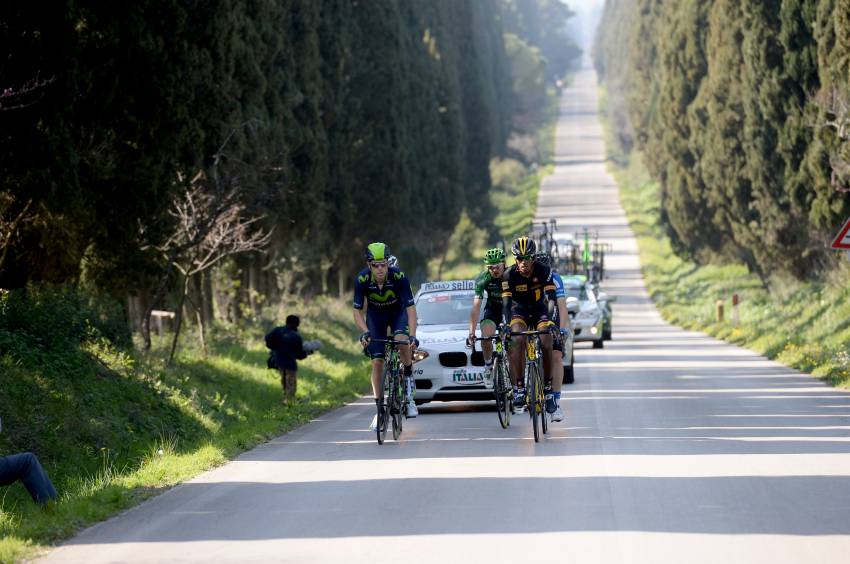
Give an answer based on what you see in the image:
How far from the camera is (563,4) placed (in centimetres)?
19825

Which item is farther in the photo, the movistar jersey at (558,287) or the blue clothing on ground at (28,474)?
the movistar jersey at (558,287)

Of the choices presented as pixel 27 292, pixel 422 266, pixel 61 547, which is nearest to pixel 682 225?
pixel 422 266

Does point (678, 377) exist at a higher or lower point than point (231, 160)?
lower

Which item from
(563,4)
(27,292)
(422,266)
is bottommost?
(422,266)

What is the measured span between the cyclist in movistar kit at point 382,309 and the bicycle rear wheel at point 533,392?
1.24 metres

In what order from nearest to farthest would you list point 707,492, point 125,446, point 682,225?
point 707,492 → point 125,446 → point 682,225

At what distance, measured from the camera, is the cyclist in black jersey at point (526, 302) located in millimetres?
16453

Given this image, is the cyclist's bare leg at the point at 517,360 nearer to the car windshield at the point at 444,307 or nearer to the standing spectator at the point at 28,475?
the car windshield at the point at 444,307

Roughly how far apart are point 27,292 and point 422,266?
115 ft

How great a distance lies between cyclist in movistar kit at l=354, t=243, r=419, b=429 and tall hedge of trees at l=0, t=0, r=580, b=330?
153 inches

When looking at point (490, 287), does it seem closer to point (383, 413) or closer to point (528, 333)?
point (528, 333)

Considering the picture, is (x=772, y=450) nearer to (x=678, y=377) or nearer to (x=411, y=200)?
(x=678, y=377)

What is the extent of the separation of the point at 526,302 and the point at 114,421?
4.71m

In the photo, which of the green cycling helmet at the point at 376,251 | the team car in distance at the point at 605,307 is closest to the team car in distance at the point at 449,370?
the green cycling helmet at the point at 376,251
